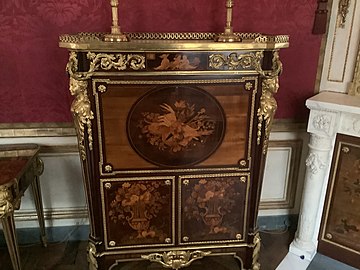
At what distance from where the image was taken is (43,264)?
196cm

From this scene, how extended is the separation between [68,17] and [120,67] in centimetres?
58

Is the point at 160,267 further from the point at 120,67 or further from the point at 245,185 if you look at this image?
the point at 120,67

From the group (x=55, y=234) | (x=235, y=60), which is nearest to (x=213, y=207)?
(x=235, y=60)

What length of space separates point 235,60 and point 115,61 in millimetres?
482

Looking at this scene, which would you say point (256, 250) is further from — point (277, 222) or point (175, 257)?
point (277, 222)

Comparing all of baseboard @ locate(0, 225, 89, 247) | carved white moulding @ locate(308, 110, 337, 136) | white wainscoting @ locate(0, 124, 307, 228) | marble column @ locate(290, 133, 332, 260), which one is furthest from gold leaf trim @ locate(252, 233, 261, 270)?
baseboard @ locate(0, 225, 89, 247)

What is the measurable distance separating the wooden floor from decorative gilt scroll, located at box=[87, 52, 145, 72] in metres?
1.15

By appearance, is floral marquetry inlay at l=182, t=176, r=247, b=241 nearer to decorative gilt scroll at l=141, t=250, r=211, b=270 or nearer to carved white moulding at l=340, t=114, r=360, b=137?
decorative gilt scroll at l=141, t=250, r=211, b=270

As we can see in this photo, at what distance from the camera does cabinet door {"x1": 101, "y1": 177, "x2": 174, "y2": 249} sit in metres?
1.59

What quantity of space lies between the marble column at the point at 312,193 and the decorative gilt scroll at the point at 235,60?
64 cm

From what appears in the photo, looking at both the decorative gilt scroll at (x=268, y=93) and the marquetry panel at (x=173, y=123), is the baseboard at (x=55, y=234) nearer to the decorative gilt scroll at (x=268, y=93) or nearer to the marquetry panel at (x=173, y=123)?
the marquetry panel at (x=173, y=123)

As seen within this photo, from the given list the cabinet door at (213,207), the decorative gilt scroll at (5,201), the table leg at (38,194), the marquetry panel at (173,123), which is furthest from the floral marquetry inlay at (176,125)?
the table leg at (38,194)

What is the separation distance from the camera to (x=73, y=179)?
2057 mm

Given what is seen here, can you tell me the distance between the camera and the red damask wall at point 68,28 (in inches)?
68.9
